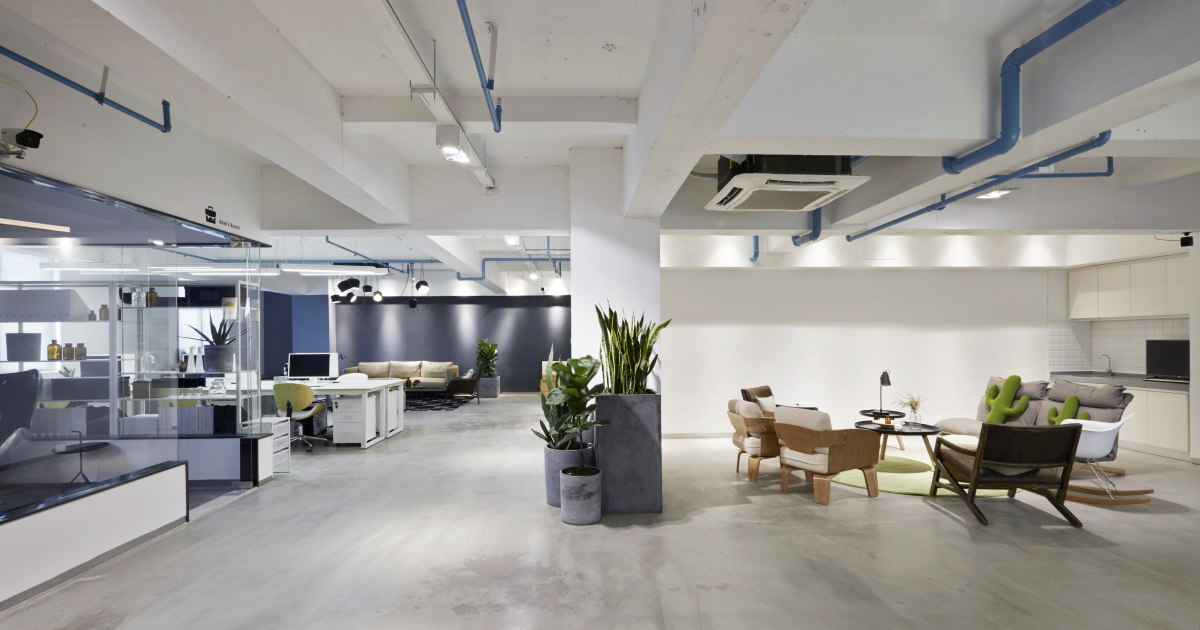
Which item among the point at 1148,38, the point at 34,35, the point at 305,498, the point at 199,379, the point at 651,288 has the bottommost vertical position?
the point at 305,498

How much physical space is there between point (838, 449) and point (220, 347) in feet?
16.8

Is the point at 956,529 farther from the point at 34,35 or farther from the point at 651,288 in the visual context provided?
the point at 34,35

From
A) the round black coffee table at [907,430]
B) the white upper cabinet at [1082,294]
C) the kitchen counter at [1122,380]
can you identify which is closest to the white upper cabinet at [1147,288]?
the white upper cabinet at [1082,294]

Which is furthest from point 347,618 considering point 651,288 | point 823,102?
point 823,102

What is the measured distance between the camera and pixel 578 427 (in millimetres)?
3975

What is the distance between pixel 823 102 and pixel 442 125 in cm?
229

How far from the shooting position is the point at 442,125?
3559 millimetres

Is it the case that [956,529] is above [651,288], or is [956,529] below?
below

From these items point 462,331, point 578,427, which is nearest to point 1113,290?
point 578,427

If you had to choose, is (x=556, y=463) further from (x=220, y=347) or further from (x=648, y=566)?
(x=220, y=347)

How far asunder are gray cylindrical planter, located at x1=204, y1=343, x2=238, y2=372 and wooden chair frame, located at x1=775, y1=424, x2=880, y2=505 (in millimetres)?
4682

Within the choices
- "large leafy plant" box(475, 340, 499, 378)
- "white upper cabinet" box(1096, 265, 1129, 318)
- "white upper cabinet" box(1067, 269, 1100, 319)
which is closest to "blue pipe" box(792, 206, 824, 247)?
"white upper cabinet" box(1096, 265, 1129, 318)

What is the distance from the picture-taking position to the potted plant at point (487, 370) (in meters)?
12.4

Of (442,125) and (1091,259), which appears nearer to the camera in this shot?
(442,125)
